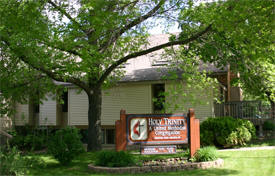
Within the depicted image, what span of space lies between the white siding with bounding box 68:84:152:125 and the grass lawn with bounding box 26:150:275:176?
278 inches

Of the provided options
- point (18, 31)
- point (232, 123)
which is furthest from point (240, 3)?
point (18, 31)

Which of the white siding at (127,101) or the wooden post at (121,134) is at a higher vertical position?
the white siding at (127,101)

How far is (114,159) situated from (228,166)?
12.8ft

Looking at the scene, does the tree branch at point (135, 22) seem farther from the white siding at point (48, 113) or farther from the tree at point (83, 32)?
the white siding at point (48, 113)

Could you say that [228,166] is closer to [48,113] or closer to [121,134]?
[121,134]

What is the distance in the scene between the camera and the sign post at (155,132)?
11.0 metres

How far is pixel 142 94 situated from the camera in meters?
20.1

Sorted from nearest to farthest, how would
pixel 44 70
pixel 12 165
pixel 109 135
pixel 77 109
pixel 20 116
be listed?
pixel 12 165 → pixel 44 70 → pixel 77 109 → pixel 109 135 → pixel 20 116

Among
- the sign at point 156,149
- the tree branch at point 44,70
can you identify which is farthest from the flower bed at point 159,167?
the tree branch at point 44,70

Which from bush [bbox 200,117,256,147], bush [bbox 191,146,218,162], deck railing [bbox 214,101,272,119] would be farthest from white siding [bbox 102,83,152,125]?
bush [bbox 191,146,218,162]

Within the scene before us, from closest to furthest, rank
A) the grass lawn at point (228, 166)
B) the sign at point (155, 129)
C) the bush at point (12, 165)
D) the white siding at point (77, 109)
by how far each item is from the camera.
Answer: the bush at point (12, 165)
the grass lawn at point (228, 166)
the sign at point (155, 129)
the white siding at point (77, 109)

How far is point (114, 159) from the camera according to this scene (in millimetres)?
10562

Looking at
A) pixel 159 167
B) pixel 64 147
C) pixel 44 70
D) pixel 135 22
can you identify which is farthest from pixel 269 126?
pixel 44 70

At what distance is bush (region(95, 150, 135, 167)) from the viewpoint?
1041cm
